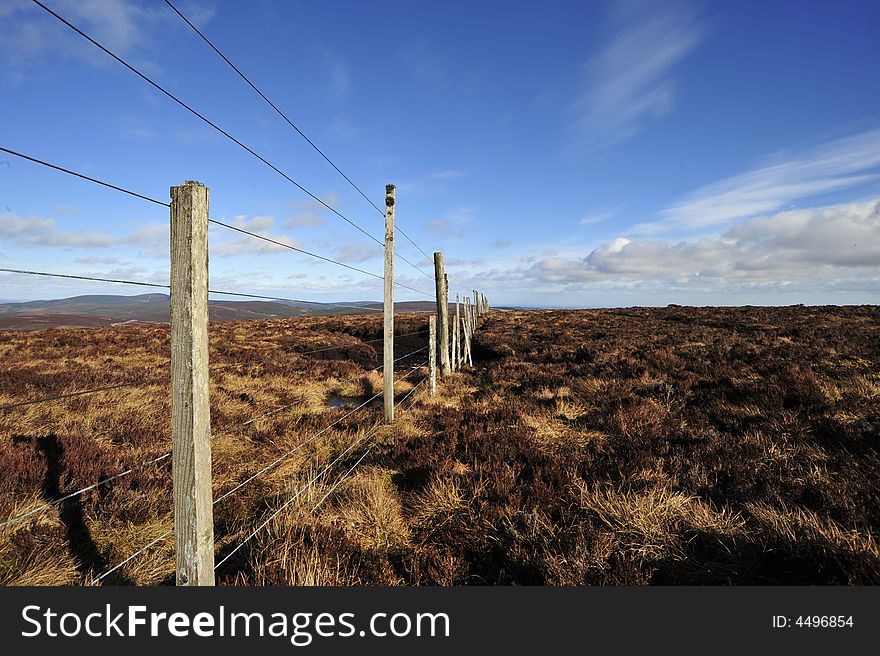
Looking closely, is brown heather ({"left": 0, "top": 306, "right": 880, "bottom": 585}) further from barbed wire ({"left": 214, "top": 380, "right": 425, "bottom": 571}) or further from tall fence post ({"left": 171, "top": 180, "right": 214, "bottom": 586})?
tall fence post ({"left": 171, "top": 180, "right": 214, "bottom": 586})

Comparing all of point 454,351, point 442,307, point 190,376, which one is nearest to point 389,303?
point 442,307

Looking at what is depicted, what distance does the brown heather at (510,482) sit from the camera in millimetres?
2986

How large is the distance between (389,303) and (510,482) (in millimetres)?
3662

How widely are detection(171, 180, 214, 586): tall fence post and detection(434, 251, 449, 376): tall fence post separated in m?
8.53

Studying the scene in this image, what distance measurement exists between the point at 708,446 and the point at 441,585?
4.30 m

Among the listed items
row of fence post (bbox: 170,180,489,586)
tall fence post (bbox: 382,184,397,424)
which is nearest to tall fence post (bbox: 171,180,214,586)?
row of fence post (bbox: 170,180,489,586)

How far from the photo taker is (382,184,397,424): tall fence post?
22.1ft

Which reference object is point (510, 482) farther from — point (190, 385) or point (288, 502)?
point (190, 385)

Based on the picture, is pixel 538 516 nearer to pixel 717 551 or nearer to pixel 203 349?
pixel 717 551

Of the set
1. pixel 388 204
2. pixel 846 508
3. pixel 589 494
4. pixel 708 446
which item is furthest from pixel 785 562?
pixel 388 204

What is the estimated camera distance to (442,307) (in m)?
11.0

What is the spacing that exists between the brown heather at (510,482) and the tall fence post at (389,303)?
0.54 meters

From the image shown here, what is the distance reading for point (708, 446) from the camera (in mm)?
5164

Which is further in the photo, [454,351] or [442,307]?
[454,351]
